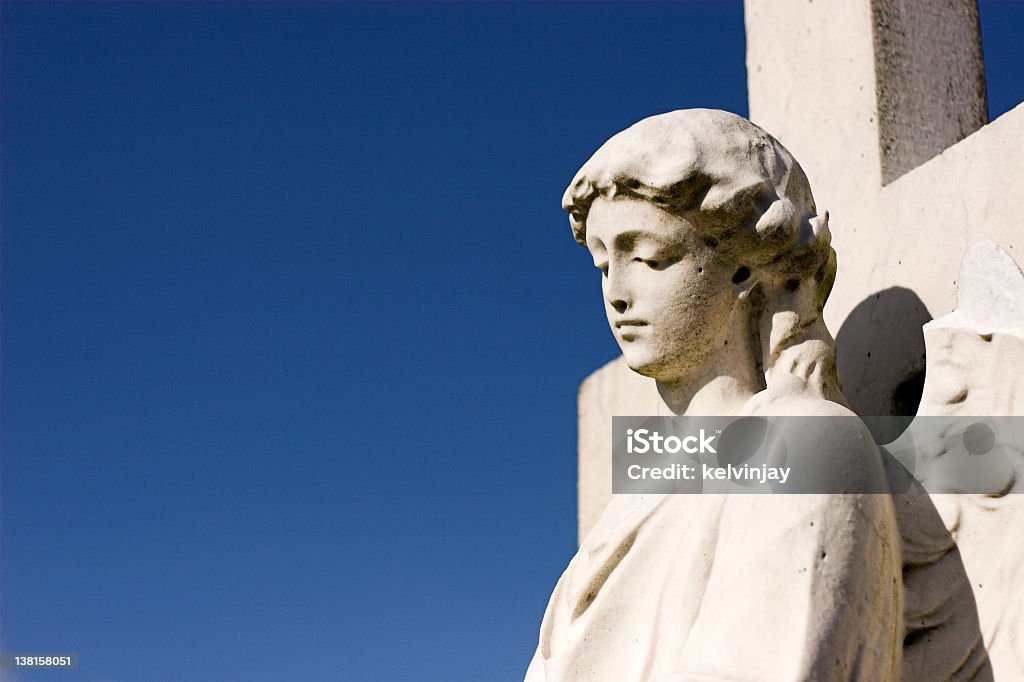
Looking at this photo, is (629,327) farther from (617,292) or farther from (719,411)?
(719,411)

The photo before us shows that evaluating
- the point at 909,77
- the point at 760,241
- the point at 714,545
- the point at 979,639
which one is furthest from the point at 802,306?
the point at 909,77

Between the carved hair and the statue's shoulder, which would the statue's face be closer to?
the carved hair

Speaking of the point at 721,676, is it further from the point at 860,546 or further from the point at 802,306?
the point at 802,306

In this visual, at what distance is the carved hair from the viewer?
314 centimetres

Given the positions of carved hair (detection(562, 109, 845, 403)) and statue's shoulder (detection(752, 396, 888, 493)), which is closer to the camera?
statue's shoulder (detection(752, 396, 888, 493))

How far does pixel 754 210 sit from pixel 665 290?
0.27 m

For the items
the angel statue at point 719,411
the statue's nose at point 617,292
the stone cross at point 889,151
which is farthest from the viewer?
the stone cross at point 889,151

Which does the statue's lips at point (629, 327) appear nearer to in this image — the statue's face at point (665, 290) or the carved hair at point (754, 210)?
the statue's face at point (665, 290)

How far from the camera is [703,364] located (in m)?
3.23

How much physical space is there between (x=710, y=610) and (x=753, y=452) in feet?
1.28

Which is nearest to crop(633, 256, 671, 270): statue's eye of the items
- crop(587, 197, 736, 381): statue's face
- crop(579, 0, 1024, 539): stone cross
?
crop(587, 197, 736, 381): statue's face

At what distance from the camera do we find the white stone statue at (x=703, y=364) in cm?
281

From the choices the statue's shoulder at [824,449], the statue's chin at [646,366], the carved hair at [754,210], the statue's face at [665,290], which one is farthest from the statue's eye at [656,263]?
the statue's shoulder at [824,449]

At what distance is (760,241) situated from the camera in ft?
10.4
